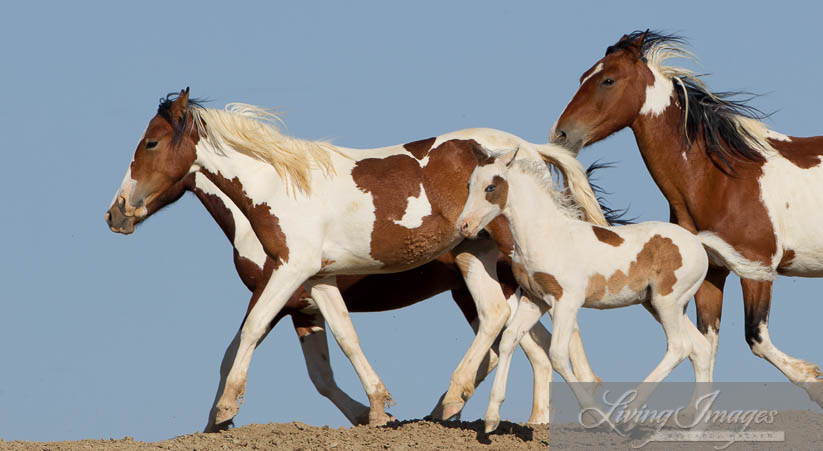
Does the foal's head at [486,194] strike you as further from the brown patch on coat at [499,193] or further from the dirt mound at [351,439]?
the dirt mound at [351,439]

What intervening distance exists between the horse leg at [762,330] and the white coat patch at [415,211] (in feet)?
8.30

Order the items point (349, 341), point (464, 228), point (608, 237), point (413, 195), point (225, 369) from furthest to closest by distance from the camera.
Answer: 1. point (225, 369)
2. point (349, 341)
3. point (413, 195)
4. point (608, 237)
5. point (464, 228)

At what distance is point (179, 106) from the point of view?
9977 mm

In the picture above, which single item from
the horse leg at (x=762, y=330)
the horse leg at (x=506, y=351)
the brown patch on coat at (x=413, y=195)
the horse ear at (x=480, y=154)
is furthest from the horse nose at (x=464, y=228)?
the horse leg at (x=762, y=330)

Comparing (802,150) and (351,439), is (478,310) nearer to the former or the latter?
(351,439)

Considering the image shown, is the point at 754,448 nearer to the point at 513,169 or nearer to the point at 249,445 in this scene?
the point at 513,169

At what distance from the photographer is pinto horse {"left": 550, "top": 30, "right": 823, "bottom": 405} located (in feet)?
31.1

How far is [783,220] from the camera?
9578mm

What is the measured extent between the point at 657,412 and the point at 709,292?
1756mm

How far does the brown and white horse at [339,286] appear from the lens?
11109 millimetres

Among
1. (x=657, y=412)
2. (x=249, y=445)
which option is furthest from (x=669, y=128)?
(x=249, y=445)

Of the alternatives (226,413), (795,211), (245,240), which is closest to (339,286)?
(245,240)

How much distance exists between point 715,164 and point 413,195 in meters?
2.40

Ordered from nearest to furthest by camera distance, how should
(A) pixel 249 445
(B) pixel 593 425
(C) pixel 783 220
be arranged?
(B) pixel 593 425 → (A) pixel 249 445 → (C) pixel 783 220
